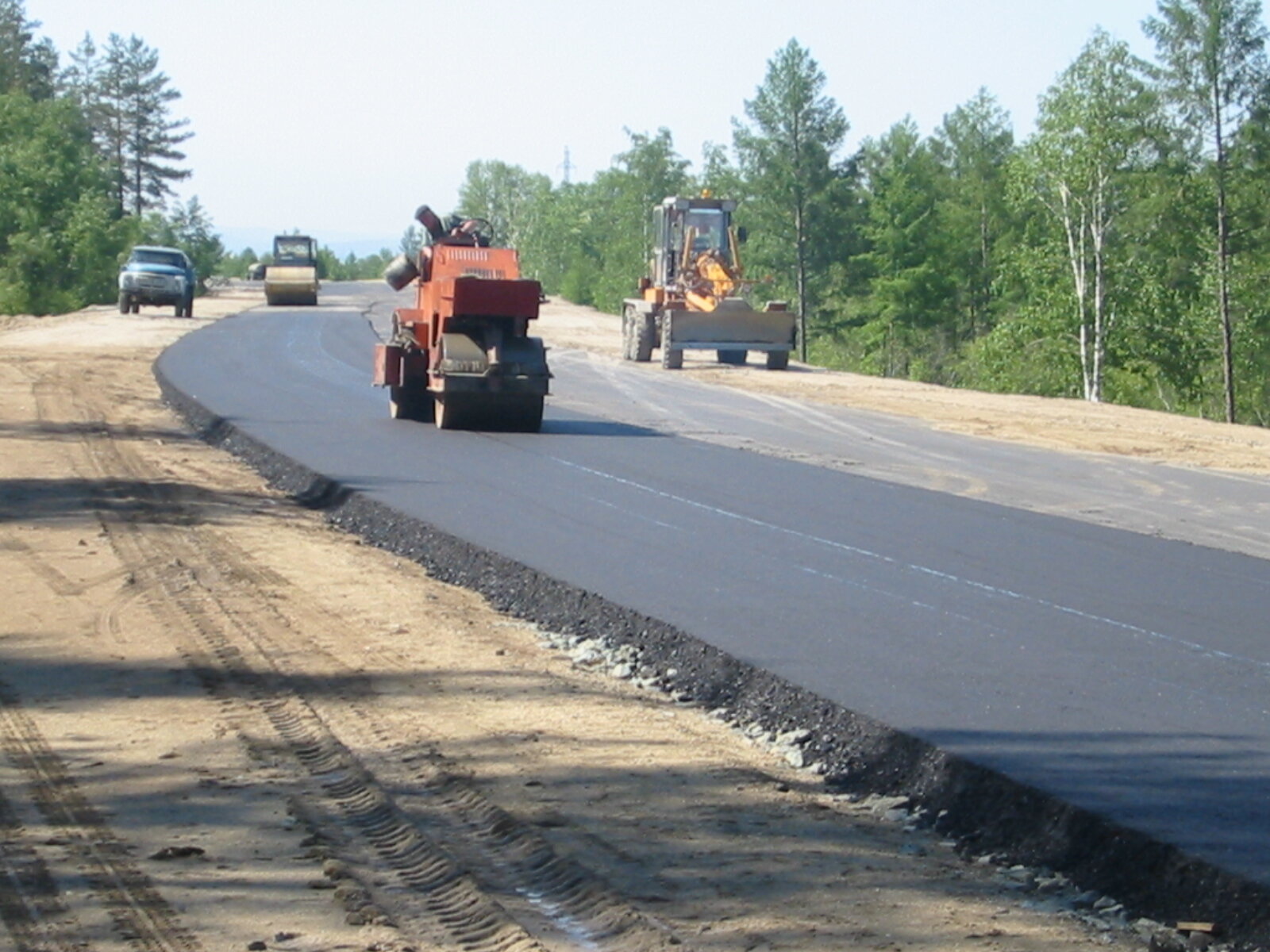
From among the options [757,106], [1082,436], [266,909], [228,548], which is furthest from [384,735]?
[757,106]

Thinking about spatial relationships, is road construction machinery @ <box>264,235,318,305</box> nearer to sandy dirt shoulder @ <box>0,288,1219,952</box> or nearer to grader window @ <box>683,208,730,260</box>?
grader window @ <box>683,208,730,260</box>

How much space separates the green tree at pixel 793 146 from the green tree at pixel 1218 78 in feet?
86.6

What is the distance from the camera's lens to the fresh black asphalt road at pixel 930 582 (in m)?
7.19

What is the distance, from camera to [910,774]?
7152 millimetres

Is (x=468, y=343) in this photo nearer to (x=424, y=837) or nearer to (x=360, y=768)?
(x=360, y=768)

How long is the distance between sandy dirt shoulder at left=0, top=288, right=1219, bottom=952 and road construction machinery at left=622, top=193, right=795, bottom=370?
2149 centimetres

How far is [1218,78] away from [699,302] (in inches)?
687

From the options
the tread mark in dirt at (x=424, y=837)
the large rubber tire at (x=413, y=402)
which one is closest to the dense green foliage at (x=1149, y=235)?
the large rubber tire at (x=413, y=402)

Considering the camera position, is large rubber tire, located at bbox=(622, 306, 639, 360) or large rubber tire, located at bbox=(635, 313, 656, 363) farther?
large rubber tire, located at bbox=(622, 306, 639, 360)

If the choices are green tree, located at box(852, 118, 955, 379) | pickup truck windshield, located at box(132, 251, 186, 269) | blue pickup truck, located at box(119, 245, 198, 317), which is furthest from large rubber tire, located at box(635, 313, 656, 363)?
green tree, located at box(852, 118, 955, 379)

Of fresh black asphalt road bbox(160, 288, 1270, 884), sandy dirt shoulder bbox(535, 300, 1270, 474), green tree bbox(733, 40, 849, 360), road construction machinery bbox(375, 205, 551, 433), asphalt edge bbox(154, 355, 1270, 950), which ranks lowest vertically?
asphalt edge bbox(154, 355, 1270, 950)

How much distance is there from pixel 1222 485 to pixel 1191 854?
12.8 metres

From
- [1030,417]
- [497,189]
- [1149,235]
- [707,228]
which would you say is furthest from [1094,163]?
[497,189]

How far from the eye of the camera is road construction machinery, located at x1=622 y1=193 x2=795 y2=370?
1318 inches
